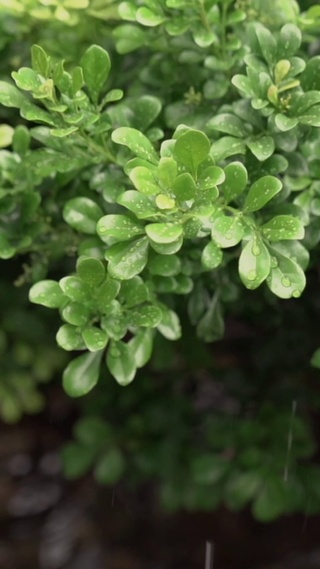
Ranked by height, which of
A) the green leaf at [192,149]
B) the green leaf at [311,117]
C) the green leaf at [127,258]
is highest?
the green leaf at [192,149]

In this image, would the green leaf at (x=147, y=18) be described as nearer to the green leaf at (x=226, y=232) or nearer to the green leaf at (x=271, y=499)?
the green leaf at (x=226, y=232)

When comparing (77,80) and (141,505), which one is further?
(141,505)

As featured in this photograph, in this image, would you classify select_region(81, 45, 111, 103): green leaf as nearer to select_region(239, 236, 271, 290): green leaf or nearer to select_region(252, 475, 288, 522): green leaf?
select_region(239, 236, 271, 290): green leaf

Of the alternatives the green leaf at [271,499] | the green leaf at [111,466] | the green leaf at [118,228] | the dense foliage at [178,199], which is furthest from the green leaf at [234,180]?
the green leaf at [111,466]

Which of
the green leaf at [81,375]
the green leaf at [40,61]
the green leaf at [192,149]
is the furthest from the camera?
the green leaf at [81,375]

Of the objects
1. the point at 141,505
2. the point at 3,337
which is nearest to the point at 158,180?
the point at 3,337

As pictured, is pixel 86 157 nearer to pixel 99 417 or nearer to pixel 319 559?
pixel 99 417
